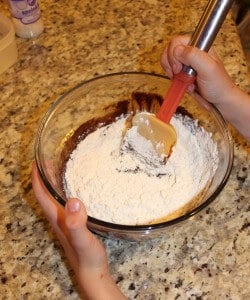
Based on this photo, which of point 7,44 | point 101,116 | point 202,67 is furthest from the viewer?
point 7,44

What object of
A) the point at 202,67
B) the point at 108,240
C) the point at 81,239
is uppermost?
the point at 202,67

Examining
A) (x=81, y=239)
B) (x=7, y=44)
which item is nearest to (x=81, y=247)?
(x=81, y=239)

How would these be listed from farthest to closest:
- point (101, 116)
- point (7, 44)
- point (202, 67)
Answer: point (7, 44) → point (101, 116) → point (202, 67)

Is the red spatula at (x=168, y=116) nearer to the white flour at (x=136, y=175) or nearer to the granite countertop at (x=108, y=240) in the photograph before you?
the white flour at (x=136, y=175)

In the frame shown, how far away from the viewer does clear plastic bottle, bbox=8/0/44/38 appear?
1012mm

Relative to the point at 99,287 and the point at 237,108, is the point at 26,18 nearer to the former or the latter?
the point at 237,108

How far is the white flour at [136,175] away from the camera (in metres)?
0.70

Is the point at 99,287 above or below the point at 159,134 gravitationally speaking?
below

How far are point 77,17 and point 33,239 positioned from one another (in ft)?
1.88

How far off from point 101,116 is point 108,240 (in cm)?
23

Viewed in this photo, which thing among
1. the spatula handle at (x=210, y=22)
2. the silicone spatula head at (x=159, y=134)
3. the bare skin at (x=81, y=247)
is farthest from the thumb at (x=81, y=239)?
the spatula handle at (x=210, y=22)

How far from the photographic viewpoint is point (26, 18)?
3.40 feet

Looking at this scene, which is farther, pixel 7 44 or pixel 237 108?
pixel 7 44

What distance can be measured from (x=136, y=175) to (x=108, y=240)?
0.35ft
